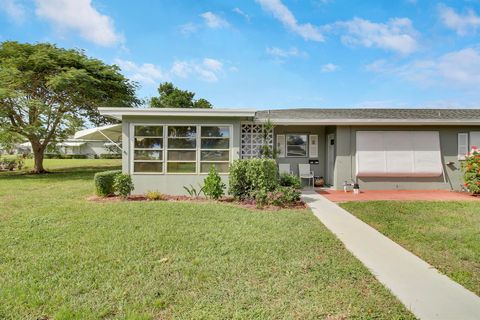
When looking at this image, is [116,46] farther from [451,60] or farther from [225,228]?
[451,60]

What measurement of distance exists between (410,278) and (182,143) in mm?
8025

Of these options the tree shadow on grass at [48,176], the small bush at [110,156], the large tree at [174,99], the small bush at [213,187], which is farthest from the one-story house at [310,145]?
the small bush at [110,156]

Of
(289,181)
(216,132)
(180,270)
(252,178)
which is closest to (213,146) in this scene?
(216,132)

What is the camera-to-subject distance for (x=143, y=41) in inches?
472

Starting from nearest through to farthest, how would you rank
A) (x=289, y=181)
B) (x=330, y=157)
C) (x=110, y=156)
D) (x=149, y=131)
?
(x=289, y=181), (x=149, y=131), (x=330, y=157), (x=110, y=156)

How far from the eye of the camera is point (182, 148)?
10094 millimetres

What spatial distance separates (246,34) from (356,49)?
637 cm

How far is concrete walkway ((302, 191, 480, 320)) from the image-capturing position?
292 centimetres

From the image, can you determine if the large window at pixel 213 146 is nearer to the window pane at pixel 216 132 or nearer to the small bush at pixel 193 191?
the window pane at pixel 216 132

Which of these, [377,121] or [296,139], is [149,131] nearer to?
[296,139]

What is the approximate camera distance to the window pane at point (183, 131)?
1006 centimetres

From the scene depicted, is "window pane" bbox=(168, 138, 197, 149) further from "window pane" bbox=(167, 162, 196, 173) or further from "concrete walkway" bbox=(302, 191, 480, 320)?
"concrete walkway" bbox=(302, 191, 480, 320)

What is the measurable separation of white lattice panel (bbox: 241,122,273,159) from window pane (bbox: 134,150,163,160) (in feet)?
11.2

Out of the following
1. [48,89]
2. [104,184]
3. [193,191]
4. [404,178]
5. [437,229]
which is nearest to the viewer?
[437,229]
